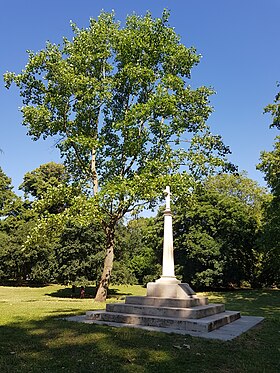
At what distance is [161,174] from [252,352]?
12.8m

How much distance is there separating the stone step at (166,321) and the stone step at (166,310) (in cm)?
30

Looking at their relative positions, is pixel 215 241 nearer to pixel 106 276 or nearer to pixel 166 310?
pixel 106 276

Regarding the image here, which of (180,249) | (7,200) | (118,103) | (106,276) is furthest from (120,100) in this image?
(7,200)

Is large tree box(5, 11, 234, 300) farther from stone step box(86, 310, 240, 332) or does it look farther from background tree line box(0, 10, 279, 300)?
stone step box(86, 310, 240, 332)

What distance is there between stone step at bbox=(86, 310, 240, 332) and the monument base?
1.39 m

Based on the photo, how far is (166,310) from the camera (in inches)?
407

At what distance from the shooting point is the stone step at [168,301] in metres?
10.8

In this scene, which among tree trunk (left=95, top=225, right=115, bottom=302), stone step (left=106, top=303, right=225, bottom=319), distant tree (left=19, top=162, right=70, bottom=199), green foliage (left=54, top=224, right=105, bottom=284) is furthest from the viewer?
distant tree (left=19, top=162, right=70, bottom=199)

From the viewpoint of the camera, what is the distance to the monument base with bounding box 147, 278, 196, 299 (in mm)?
11414

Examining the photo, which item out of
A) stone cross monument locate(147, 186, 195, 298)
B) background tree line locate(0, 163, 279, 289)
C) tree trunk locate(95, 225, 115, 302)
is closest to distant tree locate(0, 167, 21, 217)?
background tree line locate(0, 163, 279, 289)

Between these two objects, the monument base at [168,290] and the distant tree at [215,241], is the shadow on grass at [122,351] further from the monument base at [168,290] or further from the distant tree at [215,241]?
the distant tree at [215,241]

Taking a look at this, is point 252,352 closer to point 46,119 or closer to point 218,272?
point 46,119

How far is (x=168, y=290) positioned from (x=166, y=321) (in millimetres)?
2015

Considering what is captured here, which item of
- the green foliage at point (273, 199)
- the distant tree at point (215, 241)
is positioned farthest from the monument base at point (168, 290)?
the distant tree at point (215, 241)
